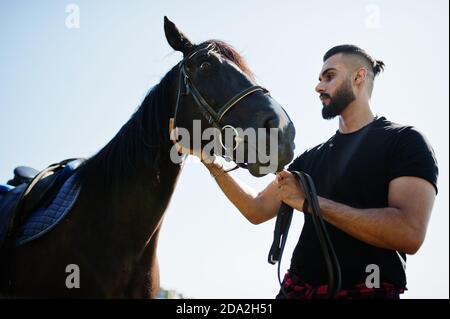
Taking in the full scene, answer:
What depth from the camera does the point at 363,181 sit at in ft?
10.7

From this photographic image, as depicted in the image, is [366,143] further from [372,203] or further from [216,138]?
[216,138]

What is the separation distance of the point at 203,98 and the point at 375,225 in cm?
157

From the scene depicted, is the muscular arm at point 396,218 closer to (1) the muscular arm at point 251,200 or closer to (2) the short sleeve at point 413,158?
(2) the short sleeve at point 413,158

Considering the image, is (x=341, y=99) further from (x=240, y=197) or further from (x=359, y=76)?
(x=240, y=197)

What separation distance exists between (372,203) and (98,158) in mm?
2175

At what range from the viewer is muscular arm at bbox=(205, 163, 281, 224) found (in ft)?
13.0

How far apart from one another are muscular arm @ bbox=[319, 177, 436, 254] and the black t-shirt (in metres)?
0.12

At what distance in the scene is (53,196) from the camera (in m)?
3.69

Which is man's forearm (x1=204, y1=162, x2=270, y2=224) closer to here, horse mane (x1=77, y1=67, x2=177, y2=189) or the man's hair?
horse mane (x1=77, y1=67, x2=177, y2=189)

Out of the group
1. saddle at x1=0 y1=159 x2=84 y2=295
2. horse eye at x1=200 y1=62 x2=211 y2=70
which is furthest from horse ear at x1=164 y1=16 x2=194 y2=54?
saddle at x1=0 y1=159 x2=84 y2=295
